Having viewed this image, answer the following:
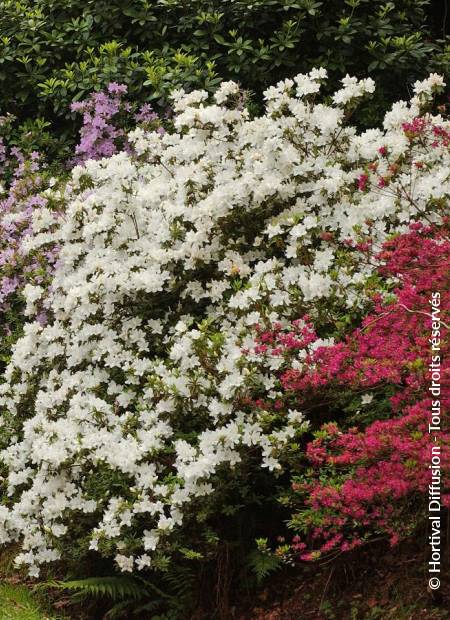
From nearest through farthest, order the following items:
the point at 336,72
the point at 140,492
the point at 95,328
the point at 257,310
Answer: the point at 140,492, the point at 257,310, the point at 95,328, the point at 336,72

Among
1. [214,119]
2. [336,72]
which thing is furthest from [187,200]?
[336,72]

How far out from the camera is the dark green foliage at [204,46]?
23.3ft

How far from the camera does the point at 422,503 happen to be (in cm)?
366

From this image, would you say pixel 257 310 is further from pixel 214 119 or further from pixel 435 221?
pixel 214 119

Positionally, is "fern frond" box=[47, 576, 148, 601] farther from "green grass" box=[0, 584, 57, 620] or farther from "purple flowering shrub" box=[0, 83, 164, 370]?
"purple flowering shrub" box=[0, 83, 164, 370]

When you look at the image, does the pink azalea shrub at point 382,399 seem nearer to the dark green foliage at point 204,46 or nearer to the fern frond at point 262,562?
the fern frond at point 262,562

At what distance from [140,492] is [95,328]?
113cm

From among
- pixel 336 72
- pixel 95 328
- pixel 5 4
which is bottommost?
pixel 95 328

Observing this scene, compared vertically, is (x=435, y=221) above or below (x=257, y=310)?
above

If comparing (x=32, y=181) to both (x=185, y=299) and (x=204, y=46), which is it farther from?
(x=185, y=299)

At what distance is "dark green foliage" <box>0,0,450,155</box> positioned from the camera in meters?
7.11

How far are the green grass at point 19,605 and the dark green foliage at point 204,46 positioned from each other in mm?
4059

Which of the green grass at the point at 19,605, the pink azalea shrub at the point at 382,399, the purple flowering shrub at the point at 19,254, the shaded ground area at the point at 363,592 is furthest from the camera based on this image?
the purple flowering shrub at the point at 19,254

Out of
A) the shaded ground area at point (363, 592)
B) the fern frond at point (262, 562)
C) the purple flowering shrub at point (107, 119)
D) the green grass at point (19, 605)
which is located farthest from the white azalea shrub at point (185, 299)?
the purple flowering shrub at point (107, 119)
